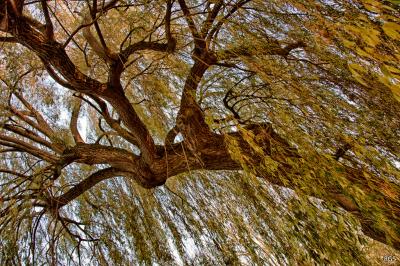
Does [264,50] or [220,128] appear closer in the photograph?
[220,128]

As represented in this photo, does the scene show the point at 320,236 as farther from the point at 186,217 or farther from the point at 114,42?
the point at 114,42

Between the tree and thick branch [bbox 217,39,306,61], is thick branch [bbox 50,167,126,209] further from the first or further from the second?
thick branch [bbox 217,39,306,61]

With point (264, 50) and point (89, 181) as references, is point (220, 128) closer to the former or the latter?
point (264, 50)

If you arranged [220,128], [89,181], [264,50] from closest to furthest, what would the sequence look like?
1. [220,128]
2. [264,50]
3. [89,181]

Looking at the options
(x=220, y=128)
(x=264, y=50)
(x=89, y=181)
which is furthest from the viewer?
(x=89, y=181)

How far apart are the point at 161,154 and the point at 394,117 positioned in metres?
1.37

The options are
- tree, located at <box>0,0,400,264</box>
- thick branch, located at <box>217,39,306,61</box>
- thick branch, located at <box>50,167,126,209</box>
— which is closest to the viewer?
tree, located at <box>0,0,400,264</box>

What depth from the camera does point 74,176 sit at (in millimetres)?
3484

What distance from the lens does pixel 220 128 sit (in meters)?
1.46

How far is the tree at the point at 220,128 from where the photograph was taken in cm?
130

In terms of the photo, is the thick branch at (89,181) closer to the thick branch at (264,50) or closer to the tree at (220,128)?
the tree at (220,128)

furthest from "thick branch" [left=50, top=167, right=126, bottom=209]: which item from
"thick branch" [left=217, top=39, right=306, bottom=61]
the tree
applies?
"thick branch" [left=217, top=39, right=306, bottom=61]

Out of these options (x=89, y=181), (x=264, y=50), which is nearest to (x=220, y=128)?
(x=264, y=50)

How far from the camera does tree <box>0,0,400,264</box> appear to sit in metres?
1.30
